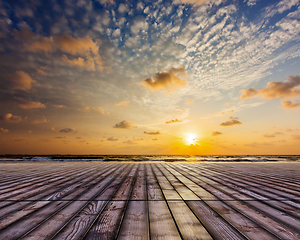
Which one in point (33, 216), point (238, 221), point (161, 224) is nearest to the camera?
point (161, 224)

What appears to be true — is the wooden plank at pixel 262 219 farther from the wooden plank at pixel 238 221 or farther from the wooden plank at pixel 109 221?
the wooden plank at pixel 109 221

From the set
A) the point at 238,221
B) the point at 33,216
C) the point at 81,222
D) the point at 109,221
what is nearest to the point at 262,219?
the point at 238,221

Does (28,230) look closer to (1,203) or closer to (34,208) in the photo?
(34,208)

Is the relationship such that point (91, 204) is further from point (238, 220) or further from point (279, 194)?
point (279, 194)

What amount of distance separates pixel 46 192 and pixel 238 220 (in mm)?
4501

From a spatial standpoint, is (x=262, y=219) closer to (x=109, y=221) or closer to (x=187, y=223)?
(x=187, y=223)

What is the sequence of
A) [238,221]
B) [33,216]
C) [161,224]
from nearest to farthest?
[161,224]
[238,221]
[33,216]

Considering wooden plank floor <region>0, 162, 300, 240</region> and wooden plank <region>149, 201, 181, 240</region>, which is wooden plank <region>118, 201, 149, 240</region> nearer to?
wooden plank floor <region>0, 162, 300, 240</region>

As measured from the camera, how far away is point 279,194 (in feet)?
12.2

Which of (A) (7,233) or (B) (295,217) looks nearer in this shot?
(A) (7,233)

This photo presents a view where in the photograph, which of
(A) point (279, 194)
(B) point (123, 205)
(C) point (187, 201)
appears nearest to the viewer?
(B) point (123, 205)

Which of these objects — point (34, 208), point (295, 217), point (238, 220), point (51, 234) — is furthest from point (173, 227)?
point (34, 208)

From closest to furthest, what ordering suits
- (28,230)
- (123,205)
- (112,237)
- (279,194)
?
(112,237), (28,230), (123,205), (279,194)

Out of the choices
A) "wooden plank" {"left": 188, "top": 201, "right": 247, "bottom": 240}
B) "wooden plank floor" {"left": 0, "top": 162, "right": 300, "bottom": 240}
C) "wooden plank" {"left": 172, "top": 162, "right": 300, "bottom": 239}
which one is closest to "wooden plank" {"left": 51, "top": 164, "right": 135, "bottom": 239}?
"wooden plank floor" {"left": 0, "top": 162, "right": 300, "bottom": 240}
